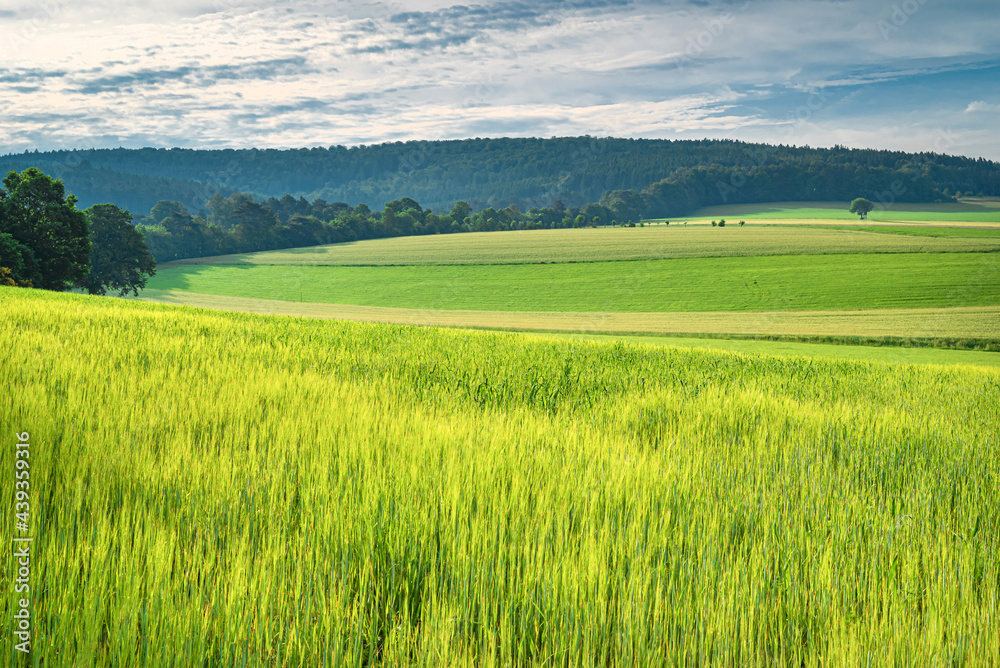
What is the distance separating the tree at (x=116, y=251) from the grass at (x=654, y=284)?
855cm

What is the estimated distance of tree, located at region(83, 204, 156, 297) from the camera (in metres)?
58.6

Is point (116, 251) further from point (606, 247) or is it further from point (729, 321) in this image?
point (729, 321)

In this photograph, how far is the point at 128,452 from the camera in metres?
3.33

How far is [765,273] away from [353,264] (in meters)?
55.5

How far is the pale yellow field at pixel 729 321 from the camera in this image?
37.4 metres

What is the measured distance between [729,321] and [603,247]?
41074 mm

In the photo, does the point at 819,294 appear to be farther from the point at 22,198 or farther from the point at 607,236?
the point at 22,198

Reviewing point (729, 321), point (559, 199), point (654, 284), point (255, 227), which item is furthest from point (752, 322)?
point (559, 199)

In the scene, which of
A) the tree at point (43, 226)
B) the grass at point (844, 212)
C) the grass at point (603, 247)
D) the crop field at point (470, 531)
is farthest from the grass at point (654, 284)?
the grass at point (844, 212)

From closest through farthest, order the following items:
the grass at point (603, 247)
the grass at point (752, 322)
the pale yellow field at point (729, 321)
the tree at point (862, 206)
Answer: the grass at point (752, 322)
the pale yellow field at point (729, 321)
the grass at point (603, 247)
the tree at point (862, 206)

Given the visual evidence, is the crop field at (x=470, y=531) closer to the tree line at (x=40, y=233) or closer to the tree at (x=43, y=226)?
the tree line at (x=40, y=233)

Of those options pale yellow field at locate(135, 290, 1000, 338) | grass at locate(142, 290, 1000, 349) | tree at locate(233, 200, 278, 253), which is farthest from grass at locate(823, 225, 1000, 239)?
tree at locate(233, 200, 278, 253)

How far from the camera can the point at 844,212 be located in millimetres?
137875

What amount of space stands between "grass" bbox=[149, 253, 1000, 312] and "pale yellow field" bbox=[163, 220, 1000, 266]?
449 centimetres
